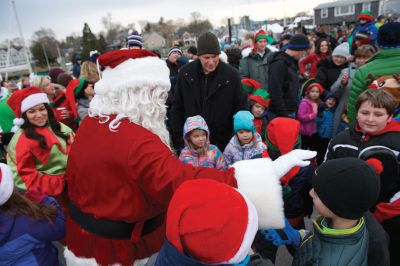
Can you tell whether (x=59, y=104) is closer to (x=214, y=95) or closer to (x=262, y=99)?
(x=214, y=95)

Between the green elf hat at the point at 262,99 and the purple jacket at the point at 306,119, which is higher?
the green elf hat at the point at 262,99

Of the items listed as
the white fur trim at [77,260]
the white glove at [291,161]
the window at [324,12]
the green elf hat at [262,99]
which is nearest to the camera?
the white glove at [291,161]

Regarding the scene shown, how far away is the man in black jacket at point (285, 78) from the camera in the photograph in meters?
3.65

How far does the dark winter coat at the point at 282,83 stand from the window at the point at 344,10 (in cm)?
4485

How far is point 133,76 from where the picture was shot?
1.47 meters

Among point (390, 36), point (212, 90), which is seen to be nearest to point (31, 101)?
point (212, 90)

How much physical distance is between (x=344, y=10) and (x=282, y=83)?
45.4 meters

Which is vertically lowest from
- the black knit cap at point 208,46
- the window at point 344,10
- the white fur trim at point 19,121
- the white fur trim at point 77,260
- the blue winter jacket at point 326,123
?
the blue winter jacket at point 326,123

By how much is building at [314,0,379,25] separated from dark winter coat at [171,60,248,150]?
42.0m

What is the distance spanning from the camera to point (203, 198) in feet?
3.07

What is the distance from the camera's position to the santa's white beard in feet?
4.72

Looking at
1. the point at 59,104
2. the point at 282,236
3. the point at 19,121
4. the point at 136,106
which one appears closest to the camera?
the point at 136,106

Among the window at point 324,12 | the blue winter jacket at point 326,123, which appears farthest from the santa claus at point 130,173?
the window at point 324,12

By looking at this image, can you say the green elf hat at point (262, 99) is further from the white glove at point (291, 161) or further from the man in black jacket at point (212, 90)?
the white glove at point (291, 161)
